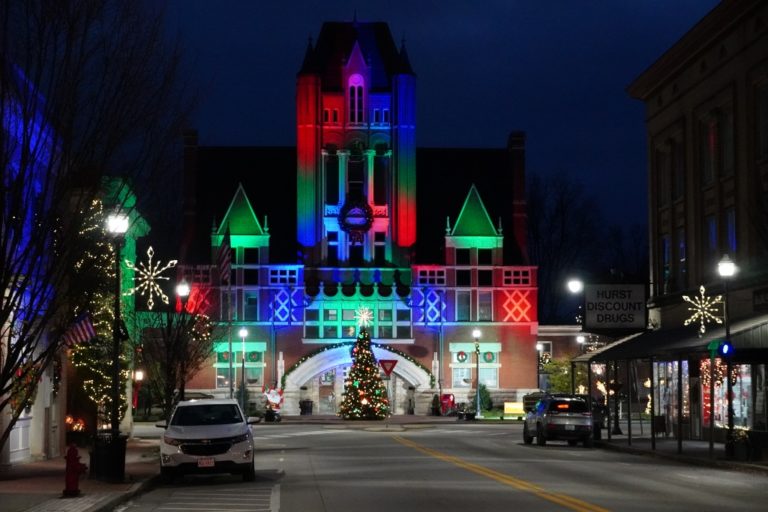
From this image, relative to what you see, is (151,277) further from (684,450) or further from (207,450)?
(684,450)

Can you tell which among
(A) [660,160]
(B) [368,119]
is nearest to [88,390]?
(A) [660,160]

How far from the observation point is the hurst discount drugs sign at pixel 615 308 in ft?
161

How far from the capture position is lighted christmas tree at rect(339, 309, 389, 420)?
227ft

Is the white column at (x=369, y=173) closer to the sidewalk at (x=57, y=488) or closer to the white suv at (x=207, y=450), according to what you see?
the sidewalk at (x=57, y=488)

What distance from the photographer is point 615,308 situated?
4944 centimetres

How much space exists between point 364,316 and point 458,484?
5178 cm

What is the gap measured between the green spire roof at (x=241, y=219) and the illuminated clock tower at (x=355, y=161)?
278 centimetres

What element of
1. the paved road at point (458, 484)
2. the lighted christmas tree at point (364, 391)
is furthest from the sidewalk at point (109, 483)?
the lighted christmas tree at point (364, 391)

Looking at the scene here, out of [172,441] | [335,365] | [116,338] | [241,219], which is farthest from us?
[241,219]

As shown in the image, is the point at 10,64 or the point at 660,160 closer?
A: the point at 10,64

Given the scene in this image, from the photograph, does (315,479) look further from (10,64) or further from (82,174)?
(10,64)

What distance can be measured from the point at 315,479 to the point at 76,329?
8.36m

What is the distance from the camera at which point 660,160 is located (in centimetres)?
5362

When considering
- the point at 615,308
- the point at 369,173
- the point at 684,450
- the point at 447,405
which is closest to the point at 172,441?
the point at 684,450
